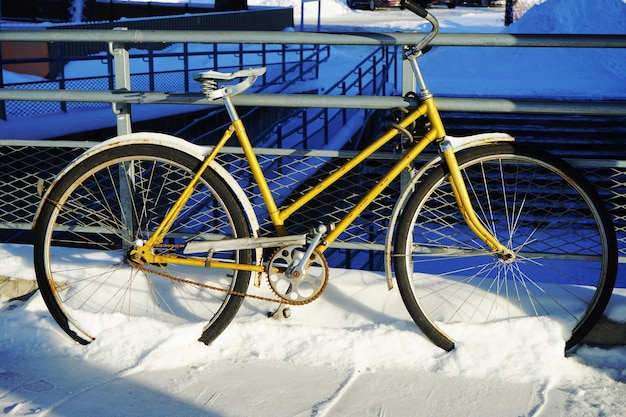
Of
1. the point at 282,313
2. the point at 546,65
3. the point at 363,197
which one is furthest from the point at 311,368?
the point at 546,65

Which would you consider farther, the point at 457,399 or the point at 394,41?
the point at 394,41

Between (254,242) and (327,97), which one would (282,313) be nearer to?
(254,242)

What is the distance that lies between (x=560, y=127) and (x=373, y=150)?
12.2 metres

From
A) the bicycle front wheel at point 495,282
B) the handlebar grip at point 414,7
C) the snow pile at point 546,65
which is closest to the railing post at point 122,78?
the handlebar grip at point 414,7

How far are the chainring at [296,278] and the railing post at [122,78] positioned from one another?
1011 mm

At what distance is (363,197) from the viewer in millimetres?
3762

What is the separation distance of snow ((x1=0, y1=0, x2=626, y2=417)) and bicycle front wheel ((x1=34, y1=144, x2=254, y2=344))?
118mm

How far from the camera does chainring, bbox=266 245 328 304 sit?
147 inches

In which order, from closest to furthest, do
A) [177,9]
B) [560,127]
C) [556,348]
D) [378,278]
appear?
[556,348] → [378,278] → [560,127] → [177,9]

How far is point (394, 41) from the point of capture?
12.7 feet

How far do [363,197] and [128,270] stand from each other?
3.99 ft

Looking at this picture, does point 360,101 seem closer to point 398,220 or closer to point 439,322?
point 398,220

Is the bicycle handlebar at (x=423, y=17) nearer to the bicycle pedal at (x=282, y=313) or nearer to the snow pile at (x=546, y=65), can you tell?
the bicycle pedal at (x=282, y=313)

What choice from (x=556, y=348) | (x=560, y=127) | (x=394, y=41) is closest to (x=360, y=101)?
(x=394, y=41)
